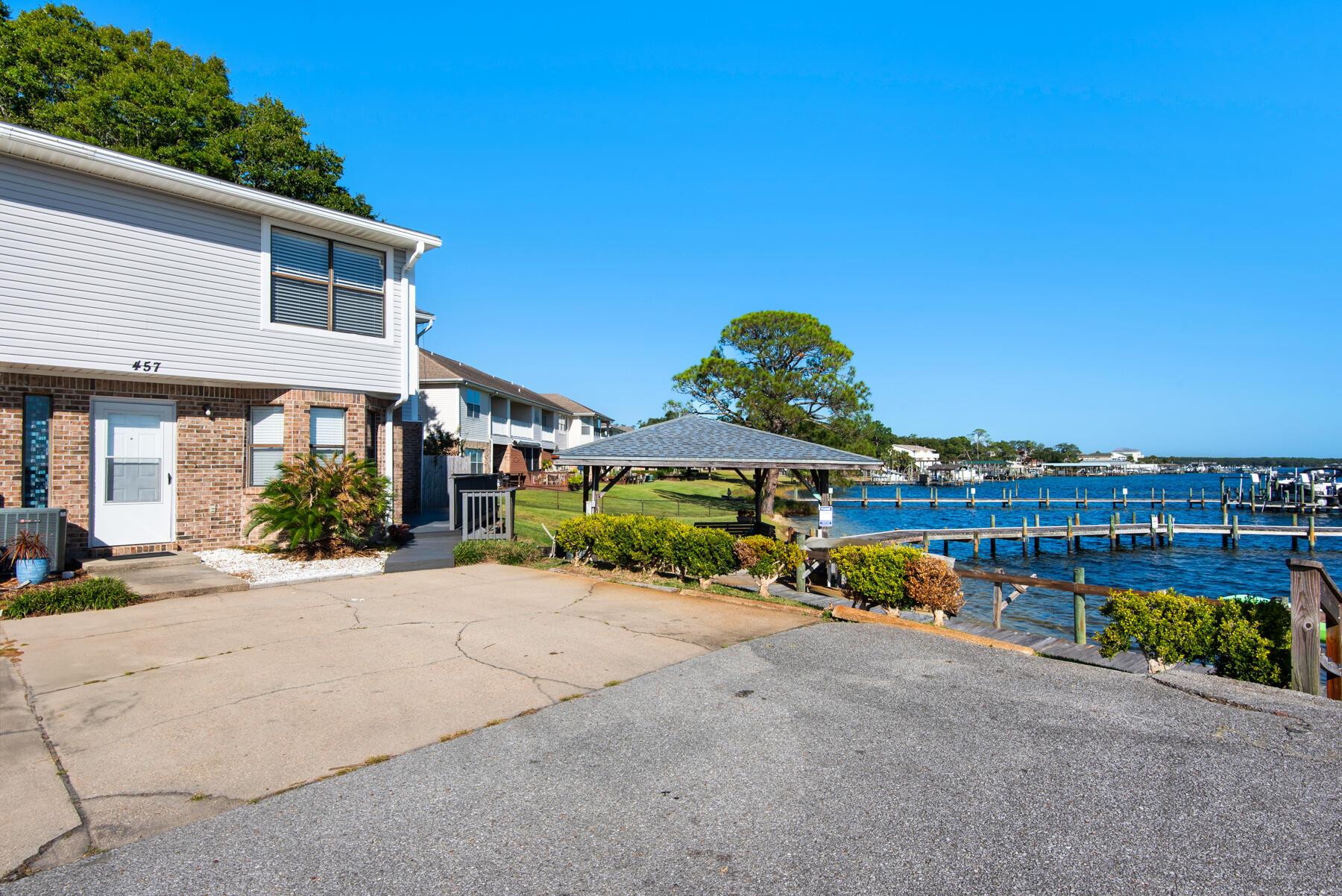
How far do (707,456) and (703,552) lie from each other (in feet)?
11.3

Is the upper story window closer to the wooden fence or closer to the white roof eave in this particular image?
the white roof eave

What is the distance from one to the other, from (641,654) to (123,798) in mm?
4235

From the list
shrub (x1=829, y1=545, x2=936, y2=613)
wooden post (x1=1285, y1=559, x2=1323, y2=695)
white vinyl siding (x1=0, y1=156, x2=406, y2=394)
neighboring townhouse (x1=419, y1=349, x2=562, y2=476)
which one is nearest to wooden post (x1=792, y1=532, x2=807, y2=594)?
shrub (x1=829, y1=545, x2=936, y2=613)

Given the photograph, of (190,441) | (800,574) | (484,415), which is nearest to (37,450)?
(190,441)

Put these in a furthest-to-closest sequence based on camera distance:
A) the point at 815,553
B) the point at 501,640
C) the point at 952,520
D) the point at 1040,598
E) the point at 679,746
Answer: the point at 952,520, the point at 1040,598, the point at 815,553, the point at 501,640, the point at 679,746

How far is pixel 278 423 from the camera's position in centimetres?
1355

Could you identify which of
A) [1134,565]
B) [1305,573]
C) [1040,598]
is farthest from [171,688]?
[1134,565]

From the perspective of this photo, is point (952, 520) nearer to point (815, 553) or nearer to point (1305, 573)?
point (815, 553)

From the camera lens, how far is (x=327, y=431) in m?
13.9

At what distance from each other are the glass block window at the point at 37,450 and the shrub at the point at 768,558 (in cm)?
1121

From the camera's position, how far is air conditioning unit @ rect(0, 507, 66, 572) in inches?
390

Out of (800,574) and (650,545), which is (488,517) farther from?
(800,574)

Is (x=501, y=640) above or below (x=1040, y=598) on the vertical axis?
above

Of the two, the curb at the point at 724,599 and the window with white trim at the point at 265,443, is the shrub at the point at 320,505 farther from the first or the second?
the curb at the point at 724,599
